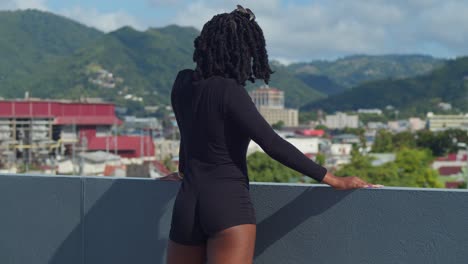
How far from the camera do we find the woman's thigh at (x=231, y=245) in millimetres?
2578

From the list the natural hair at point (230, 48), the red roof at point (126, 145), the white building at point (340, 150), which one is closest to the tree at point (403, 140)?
the white building at point (340, 150)

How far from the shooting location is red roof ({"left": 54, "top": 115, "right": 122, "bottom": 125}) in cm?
7862

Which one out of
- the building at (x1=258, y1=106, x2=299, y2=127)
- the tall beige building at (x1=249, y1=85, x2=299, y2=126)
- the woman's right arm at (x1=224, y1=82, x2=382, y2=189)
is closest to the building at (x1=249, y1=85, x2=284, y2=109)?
the tall beige building at (x1=249, y1=85, x2=299, y2=126)

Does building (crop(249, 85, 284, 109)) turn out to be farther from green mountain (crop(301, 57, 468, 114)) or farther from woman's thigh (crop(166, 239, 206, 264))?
woman's thigh (crop(166, 239, 206, 264))

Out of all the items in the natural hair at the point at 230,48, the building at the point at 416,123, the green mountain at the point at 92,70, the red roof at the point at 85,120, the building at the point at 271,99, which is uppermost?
the green mountain at the point at 92,70

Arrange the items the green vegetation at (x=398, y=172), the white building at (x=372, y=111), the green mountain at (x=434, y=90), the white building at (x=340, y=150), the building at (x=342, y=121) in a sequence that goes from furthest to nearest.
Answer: the white building at (x=372, y=111)
the building at (x=342, y=121)
the green mountain at (x=434, y=90)
the white building at (x=340, y=150)
the green vegetation at (x=398, y=172)

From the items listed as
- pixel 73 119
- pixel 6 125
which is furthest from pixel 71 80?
pixel 6 125

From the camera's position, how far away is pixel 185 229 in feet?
8.75

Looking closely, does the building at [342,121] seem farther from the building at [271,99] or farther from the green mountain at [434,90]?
the building at [271,99]

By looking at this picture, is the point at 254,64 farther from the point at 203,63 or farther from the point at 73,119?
the point at 73,119

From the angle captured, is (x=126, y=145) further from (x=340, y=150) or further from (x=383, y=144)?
(x=340, y=150)

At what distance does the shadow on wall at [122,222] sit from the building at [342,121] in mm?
176584

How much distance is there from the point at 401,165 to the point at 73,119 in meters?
41.3

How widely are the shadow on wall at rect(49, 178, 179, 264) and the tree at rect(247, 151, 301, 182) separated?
39.1 m
